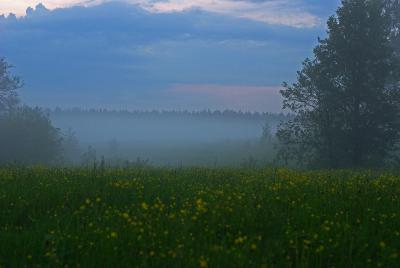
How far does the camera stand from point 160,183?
36.3 ft

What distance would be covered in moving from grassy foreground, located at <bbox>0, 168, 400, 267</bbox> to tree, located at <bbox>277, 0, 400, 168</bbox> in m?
17.4

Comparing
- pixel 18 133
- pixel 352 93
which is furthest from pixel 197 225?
pixel 18 133

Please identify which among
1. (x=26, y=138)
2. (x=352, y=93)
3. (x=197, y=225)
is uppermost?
(x=352, y=93)

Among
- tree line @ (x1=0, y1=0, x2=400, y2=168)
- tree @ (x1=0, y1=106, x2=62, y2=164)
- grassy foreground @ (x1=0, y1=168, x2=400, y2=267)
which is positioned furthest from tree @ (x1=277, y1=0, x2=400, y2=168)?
tree @ (x1=0, y1=106, x2=62, y2=164)

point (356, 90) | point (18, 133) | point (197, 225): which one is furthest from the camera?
point (18, 133)

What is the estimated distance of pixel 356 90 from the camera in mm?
27344

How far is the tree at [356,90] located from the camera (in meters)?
27.3

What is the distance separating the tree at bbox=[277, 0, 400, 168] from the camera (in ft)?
89.6

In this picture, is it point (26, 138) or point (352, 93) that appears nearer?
point (352, 93)

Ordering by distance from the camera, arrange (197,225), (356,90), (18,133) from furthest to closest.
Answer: (18,133) → (356,90) → (197,225)

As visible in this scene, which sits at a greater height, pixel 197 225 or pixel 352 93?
pixel 352 93

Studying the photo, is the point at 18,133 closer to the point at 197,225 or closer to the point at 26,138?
the point at 26,138

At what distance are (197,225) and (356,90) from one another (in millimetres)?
21723

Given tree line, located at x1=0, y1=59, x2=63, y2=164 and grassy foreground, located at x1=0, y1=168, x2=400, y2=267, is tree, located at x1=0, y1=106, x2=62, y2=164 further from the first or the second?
grassy foreground, located at x1=0, y1=168, x2=400, y2=267
